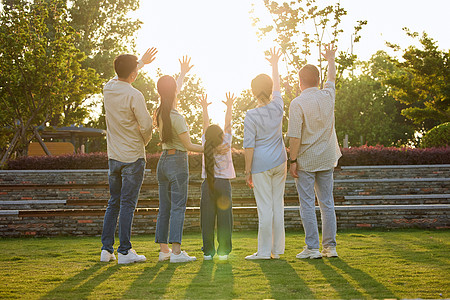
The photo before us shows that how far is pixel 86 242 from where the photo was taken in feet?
26.5

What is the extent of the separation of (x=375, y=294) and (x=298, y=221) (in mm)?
5556

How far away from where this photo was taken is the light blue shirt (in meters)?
5.95

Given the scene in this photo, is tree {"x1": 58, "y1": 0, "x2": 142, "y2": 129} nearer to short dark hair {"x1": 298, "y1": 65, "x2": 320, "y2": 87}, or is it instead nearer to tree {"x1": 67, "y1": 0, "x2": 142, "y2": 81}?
tree {"x1": 67, "y1": 0, "x2": 142, "y2": 81}

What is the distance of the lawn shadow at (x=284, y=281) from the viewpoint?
3.99m

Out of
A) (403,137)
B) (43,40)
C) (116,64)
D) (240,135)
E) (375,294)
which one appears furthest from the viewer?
(403,137)

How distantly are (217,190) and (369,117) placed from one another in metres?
48.9

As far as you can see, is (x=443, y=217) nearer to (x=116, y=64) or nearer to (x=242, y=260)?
(x=242, y=260)

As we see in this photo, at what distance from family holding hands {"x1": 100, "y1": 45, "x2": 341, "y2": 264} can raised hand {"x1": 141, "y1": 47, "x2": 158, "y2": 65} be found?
12 mm

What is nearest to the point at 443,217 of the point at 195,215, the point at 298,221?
the point at 298,221

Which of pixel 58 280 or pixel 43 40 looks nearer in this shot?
pixel 58 280

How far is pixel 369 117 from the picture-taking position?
52.6 m

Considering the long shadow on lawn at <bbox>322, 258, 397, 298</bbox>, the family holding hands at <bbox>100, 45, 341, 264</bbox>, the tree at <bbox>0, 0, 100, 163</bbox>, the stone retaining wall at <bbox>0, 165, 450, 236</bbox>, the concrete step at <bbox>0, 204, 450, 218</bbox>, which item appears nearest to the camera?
the long shadow on lawn at <bbox>322, 258, 397, 298</bbox>

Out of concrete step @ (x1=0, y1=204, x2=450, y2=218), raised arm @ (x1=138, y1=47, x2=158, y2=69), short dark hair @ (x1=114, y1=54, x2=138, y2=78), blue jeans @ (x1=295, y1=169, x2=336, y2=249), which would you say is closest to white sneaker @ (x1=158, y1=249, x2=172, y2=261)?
blue jeans @ (x1=295, y1=169, x2=336, y2=249)

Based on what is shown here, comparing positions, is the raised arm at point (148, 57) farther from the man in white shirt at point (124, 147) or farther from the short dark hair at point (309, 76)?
the short dark hair at point (309, 76)
